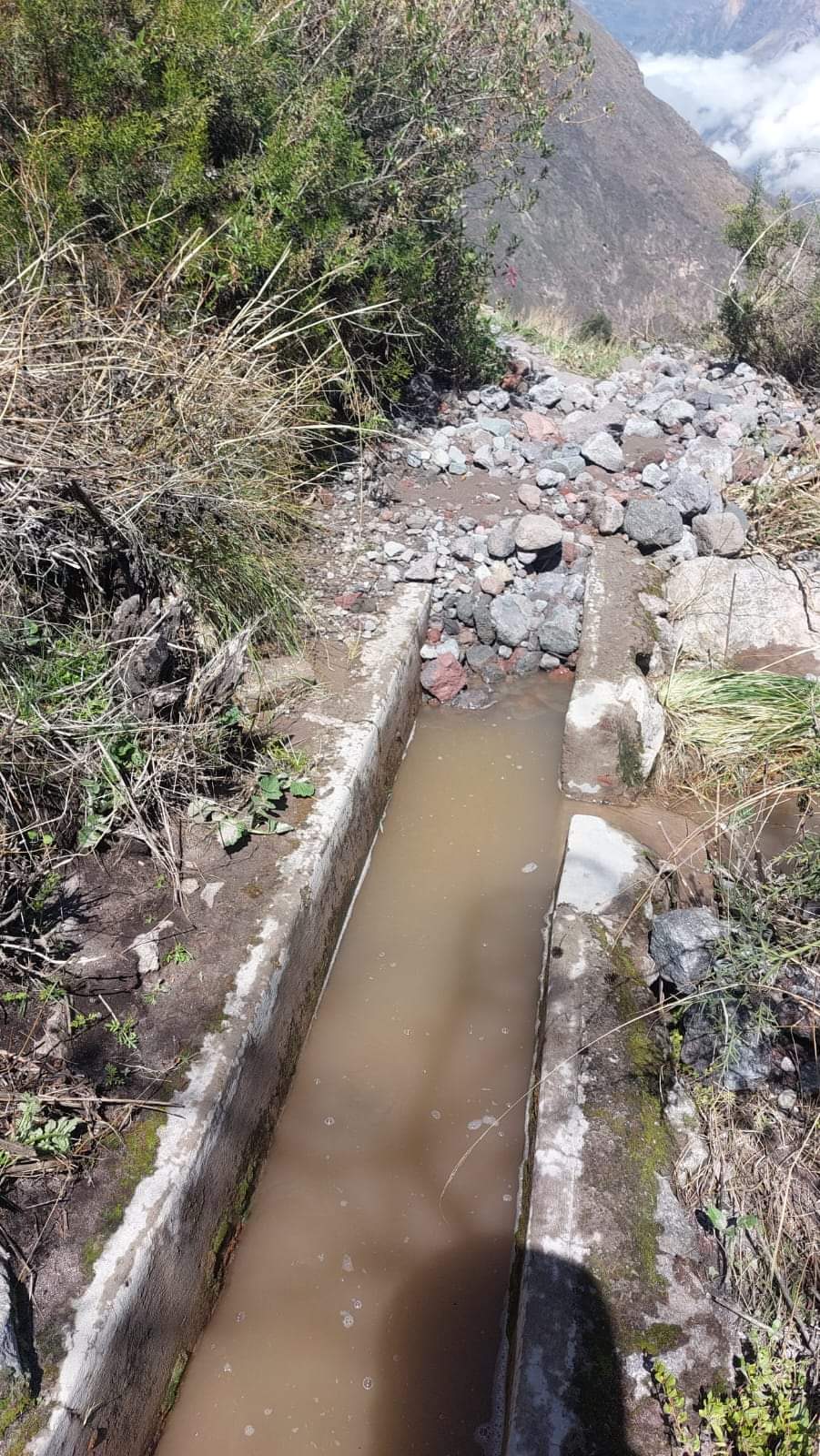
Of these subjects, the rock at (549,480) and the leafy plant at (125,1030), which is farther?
the rock at (549,480)

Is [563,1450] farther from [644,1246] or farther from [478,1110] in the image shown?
[478,1110]

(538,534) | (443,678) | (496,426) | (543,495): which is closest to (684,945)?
(443,678)

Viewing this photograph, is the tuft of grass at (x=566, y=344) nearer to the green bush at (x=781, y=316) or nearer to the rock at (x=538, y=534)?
the green bush at (x=781, y=316)

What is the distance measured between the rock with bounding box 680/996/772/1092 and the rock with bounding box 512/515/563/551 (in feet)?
8.76

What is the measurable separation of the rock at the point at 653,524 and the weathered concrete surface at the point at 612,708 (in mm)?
510

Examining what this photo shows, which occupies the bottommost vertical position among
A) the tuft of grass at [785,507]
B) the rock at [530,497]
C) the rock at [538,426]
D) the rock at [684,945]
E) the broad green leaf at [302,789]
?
the broad green leaf at [302,789]

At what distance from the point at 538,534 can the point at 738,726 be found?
142 centimetres

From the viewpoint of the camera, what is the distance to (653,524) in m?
4.41

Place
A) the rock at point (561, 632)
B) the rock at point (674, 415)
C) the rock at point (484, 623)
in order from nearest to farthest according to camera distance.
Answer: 1. the rock at point (561, 632)
2. the rock at point (484, 623)
3. the rock at point (674, 415)

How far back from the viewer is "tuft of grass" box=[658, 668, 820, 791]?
3256mm

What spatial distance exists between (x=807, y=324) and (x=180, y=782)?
6.95 metres

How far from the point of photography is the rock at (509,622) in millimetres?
4039

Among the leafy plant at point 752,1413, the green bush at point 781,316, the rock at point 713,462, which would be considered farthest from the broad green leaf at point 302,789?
the green bush at point 781,316

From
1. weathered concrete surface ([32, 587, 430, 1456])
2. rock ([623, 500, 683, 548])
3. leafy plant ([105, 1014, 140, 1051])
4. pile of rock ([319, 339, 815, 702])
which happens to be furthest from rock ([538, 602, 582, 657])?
leafy plant ([105, 1014, 140, 1051])
